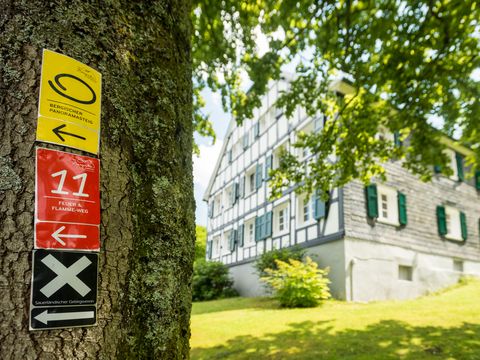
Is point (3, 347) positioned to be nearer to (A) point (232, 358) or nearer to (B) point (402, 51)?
(A) point (232, 358)

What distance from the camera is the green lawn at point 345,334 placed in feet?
18.8

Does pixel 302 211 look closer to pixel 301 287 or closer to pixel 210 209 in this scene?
pixel 301 287

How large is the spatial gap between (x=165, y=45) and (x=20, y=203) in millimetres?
719

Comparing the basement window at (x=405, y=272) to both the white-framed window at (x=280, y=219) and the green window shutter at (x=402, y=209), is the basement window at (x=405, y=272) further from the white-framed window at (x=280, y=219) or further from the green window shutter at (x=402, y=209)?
the white-framed window at (x=280, y=219)

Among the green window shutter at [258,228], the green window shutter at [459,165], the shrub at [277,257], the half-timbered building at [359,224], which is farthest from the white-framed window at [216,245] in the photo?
the green window shutter at [459,165]

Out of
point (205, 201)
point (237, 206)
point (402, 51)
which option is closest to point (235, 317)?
point (402, 51)

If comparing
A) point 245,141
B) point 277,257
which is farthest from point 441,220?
point 245,141

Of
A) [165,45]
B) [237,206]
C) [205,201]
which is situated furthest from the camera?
[205,201]

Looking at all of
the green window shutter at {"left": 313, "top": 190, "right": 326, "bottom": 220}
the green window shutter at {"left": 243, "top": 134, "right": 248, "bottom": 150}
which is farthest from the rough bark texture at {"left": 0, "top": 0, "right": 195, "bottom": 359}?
the green window shutter at {"left": 243, "top": 134, "right": 248, "bottom": 150}

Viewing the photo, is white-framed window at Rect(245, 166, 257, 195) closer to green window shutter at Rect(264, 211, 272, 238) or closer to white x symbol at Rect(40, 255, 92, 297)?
green window shutter at Rect(264, 211, 272, 238)

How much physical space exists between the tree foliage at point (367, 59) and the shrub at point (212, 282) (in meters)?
13.0

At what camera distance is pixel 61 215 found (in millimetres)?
977

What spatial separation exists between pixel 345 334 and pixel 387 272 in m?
7.42

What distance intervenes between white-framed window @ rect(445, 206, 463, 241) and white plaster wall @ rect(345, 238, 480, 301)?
6.05ft
